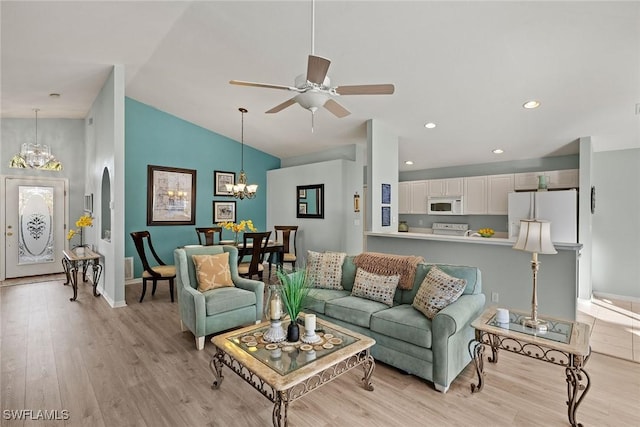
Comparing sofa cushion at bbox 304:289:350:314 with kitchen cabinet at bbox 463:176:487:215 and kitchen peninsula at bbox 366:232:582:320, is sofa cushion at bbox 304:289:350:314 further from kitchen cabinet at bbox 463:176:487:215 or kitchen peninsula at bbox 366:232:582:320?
kitchen cabinet at bbox 463:176:487:215

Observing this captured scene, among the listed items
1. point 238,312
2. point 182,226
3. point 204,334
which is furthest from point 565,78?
point 182,226

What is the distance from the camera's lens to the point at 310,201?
6812mm

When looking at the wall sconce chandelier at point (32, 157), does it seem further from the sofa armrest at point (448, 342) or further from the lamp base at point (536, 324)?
the lamp base at point (536, 324)

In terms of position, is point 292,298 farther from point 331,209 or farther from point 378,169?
point 331,209

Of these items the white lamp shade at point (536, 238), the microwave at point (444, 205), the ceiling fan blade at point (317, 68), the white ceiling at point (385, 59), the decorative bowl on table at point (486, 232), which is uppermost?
the white ceiling at point (385, 59)

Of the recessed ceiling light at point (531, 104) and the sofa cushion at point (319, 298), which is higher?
the recessed ceiling light at point (531, 104)

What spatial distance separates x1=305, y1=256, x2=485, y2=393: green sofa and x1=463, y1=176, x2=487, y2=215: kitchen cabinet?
3.65 m

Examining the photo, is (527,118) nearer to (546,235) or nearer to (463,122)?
(463,122)

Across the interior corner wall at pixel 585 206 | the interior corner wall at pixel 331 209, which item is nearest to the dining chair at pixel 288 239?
the interior corner wall at pixel 331 209

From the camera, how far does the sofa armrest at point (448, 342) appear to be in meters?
2.32

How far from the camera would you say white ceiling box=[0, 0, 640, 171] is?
2.84m

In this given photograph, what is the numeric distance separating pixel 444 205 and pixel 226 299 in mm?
4939

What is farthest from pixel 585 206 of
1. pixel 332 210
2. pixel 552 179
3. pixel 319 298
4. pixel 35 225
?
pixel 35 225

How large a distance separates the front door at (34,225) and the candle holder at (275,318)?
6.59 m
